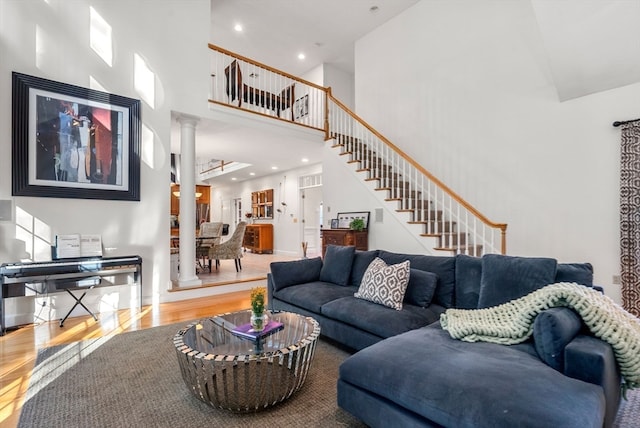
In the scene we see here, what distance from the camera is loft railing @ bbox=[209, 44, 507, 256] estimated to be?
4926 mm

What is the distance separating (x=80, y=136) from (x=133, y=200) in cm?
100

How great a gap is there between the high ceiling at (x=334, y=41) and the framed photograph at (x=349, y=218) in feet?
6.07

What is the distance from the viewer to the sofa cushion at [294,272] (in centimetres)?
363

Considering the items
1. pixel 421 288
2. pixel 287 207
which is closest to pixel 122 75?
pixel 421 288

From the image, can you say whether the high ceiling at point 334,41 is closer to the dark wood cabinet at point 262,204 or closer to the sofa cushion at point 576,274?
the dark wood cabinet at point 262,204

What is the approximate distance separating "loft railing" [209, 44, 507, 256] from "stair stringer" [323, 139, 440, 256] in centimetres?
9

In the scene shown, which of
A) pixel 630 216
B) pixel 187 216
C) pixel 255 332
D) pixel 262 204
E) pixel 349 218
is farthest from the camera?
pixel 262 204

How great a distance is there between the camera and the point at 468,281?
8.78 ft

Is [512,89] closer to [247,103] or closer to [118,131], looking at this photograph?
[247,103]

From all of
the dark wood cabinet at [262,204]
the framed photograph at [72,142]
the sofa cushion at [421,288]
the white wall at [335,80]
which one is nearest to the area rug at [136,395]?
the sofa cushion at [421,288]

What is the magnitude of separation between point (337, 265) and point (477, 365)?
2.22m

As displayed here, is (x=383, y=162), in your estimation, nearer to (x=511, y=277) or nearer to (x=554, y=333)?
(x=511, y=277)

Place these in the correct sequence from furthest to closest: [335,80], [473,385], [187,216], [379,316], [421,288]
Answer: [335,80] → [187,216] → [421,288] → [379,316] → [473,385]

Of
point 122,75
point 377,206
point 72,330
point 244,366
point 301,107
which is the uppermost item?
point 301,107
